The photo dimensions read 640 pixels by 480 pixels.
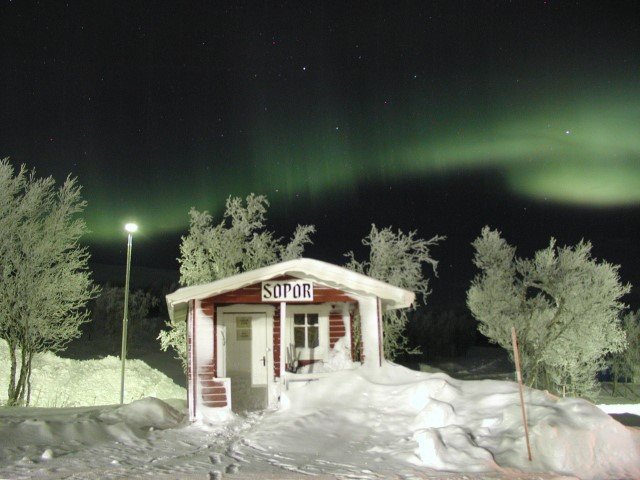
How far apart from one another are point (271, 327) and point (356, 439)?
6.30 meters

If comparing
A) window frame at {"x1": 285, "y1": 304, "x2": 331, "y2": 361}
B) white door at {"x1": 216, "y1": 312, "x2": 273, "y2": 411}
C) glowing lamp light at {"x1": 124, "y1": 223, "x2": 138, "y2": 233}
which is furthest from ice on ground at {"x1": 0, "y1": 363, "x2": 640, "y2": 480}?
glowing lamp light at {"x1": 124, "y1": 223, "x2": 138, "y2": 233}

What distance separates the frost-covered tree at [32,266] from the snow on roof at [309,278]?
7352 mm

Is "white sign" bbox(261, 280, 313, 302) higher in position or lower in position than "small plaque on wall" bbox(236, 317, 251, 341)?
higher

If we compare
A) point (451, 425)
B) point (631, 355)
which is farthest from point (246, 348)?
point (631, 355)

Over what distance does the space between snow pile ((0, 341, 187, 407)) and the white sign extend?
1181 centimetres

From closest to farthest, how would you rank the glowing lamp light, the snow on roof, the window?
the snow on roof → the window → the glowing lamp light

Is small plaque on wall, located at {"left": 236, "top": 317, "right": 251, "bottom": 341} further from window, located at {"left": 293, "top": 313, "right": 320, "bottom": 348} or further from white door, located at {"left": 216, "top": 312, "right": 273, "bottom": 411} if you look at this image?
window, located at {"left": 293, "top": 313, "right": 320, "bottom": 348}

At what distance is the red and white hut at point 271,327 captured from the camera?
14.0 meters

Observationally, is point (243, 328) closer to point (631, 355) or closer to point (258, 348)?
point (258, 348)

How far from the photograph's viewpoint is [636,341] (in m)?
46.6

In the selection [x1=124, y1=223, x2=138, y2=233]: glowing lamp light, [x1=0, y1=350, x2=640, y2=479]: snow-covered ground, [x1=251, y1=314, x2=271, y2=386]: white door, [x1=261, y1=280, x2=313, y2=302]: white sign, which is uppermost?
[x1=124, y1=223, x2=138, y2=233]: glowing lamp light

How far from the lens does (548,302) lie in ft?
98.9

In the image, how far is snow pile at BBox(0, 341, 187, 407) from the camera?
22.8 m

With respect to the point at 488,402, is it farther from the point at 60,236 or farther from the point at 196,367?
the point at 60,236
